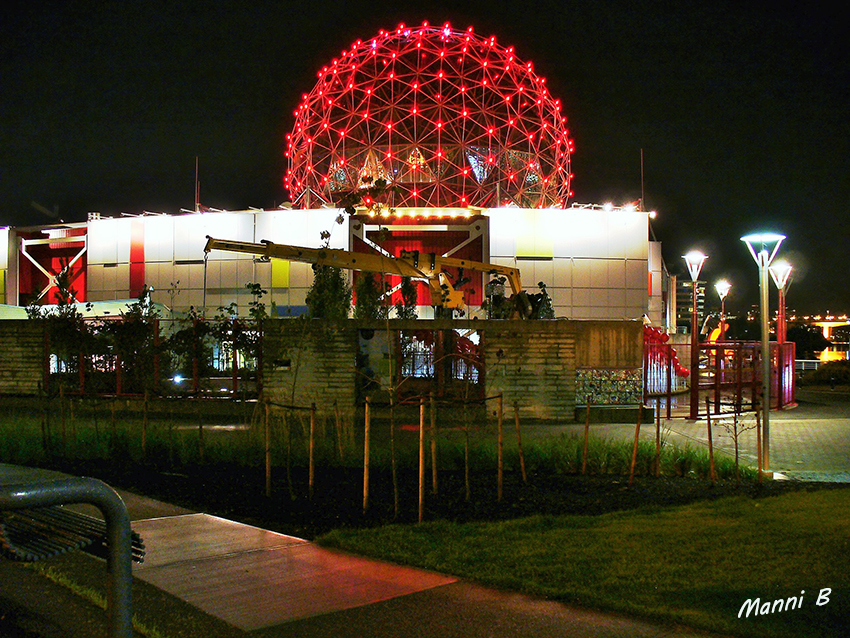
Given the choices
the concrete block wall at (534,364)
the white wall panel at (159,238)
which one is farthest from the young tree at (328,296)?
the white wall panel at (159,238)

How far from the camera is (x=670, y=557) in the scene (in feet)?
21.3

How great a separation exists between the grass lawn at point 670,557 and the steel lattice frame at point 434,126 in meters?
30.0

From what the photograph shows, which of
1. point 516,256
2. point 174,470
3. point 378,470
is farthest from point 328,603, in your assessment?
point 516,256

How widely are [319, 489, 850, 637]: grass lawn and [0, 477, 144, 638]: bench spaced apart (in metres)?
3.24

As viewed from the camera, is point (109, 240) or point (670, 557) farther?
point (109, 240)

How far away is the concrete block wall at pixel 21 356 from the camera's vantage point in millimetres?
19250

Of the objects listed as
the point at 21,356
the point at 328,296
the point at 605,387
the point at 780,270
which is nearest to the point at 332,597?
the point at 605,387

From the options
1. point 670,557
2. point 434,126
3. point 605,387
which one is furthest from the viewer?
point 434,126

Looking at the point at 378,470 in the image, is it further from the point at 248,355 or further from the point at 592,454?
the point at 248,355

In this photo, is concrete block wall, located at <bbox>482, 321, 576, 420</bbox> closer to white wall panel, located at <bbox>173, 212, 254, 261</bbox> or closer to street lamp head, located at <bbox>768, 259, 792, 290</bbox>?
street lamp head, located at <bbox>768, 259, 792, 290</bbox>

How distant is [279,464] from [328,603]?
18.1ft

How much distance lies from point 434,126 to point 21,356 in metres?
23.6

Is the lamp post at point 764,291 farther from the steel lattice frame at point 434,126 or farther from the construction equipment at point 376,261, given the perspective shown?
the steel lattice frame at point 434,126

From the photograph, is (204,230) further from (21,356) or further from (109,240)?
(21,356)
